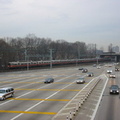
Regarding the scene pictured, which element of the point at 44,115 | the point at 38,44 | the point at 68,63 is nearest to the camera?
the point at 44,115

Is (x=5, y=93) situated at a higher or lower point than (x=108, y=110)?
higher

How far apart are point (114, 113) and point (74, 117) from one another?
11.7 feet

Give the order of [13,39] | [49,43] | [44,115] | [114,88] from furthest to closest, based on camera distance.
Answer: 1. [49,43]
2. [13,39]
3. [114,88]
4. [44,115]

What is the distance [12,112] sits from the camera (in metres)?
17.0

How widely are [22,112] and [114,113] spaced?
7.78 metres

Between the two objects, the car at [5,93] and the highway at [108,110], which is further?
the car at [5,93]

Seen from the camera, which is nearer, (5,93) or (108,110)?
(108,110)

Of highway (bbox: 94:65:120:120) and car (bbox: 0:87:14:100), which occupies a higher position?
car (bbox: 0:87:14:100)

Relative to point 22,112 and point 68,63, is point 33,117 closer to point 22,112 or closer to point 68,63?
point 22,112

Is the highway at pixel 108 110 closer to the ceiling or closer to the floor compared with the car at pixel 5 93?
closer to the floor

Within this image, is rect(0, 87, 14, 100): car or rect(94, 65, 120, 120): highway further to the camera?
rect(0, 87, 14, 100): car

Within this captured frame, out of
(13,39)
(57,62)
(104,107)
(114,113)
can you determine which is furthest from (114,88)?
(13,39)

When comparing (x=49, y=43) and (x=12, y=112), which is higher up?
(x=49, y=43)

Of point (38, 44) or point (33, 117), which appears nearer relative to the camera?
point (33, 117)
